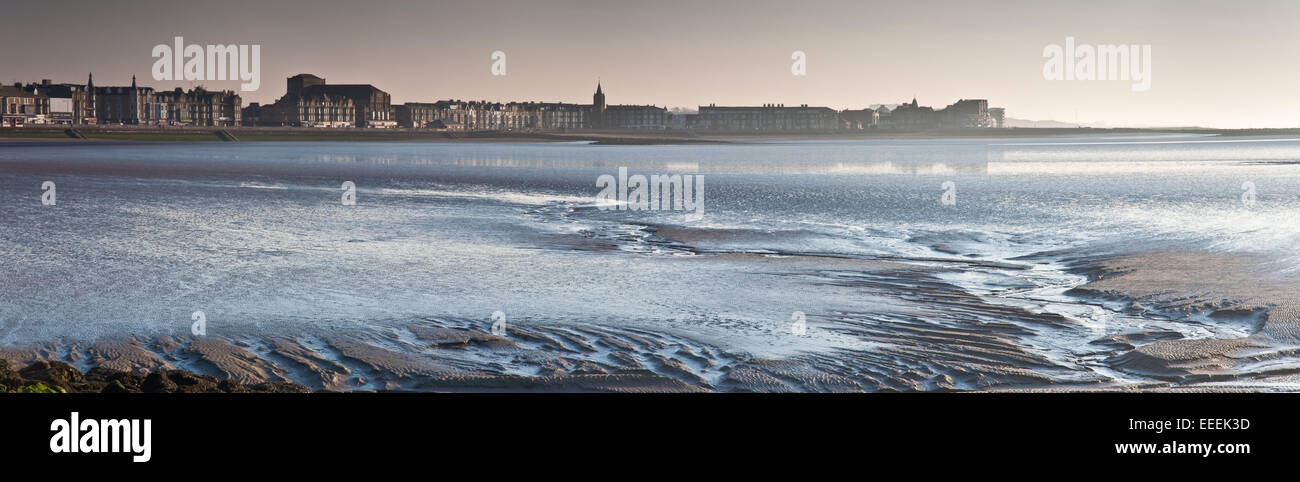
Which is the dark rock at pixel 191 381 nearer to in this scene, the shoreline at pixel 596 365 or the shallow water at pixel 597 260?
the shoreline at pixel 596 365

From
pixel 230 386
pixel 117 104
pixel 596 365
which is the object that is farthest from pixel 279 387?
pixel 117 104

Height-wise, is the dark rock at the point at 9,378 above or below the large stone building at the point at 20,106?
below

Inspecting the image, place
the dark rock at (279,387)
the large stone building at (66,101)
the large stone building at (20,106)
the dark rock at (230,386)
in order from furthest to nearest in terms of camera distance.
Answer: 1. the large stone building at (66,101)
2. the large stone building at (20,106)
3. the dark rock at (279,387)
4. the dark rock at (230,386)

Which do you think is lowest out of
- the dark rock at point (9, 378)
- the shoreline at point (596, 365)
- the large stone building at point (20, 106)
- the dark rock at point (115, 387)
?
the shoreline at point (596, 365)

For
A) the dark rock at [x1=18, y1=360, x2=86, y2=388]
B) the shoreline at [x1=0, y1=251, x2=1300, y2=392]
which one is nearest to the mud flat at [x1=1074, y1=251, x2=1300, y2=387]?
the shoreline at [x1=0, y1=251, x2=1300, y2=392]

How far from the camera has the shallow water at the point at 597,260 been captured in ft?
43.4

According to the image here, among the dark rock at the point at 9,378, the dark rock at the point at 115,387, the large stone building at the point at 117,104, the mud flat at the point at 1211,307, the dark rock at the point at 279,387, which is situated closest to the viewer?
the dark rock at the point at 115,387

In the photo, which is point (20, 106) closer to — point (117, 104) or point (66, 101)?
point (66, 101)

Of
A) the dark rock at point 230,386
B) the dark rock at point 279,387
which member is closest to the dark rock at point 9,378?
the dark rock at point 230,386

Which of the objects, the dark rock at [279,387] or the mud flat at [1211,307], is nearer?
the dark rock at [279,387]

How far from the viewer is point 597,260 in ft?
65.3

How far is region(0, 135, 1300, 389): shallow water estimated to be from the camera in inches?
521

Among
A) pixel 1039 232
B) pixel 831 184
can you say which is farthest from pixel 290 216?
pixel 831 184
